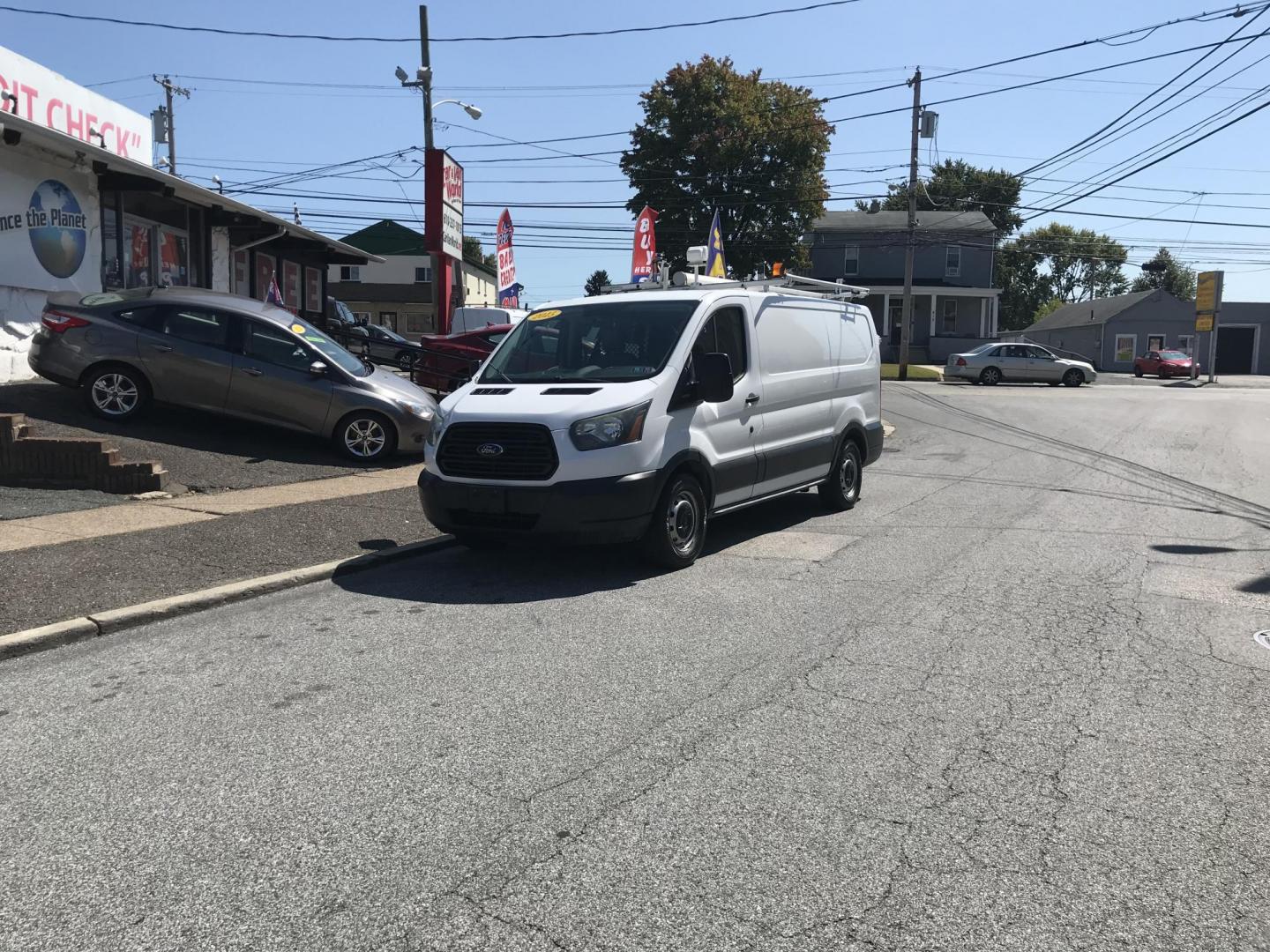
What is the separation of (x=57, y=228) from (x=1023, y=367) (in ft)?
102

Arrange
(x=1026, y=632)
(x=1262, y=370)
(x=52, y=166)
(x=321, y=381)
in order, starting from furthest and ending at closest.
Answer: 1. (x=1262, y=370)
2. (x=52, y=166)
3. (x=321, y=381)
4. (x=1026, y=632)

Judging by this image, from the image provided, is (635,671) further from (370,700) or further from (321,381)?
(321,381)

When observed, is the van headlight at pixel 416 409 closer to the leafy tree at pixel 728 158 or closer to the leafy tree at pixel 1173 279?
the leafy tree at pixel 728 158

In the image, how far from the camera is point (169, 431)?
42.7 ft

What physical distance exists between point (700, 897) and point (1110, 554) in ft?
21.9

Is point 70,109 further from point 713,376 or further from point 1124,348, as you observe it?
point 1124,348

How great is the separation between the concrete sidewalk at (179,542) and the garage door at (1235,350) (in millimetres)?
62626

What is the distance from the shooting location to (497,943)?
299 centimetres

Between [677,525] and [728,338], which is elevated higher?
[728,338]

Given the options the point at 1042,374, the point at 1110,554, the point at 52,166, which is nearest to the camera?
the point at 1110,554

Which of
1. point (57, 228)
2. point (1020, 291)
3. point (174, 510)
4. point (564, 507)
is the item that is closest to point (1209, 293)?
point (57, 228)

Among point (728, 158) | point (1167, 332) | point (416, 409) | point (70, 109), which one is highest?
point (728, 158)

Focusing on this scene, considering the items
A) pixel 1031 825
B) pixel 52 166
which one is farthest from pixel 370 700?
pixel 52 166

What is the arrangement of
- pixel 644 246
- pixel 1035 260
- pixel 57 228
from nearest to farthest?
pixel 57 228 → pixel 644 246 → pixel 1035 260
